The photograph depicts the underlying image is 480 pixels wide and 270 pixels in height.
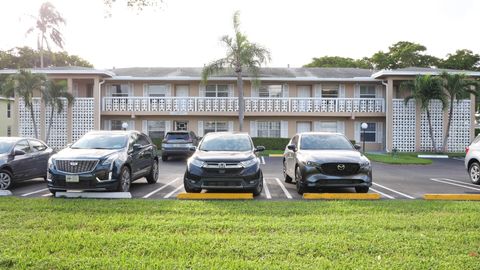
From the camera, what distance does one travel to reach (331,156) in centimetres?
984

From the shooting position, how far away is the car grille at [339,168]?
9.58 metres

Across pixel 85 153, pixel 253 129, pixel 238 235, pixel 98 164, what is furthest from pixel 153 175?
pixel 253 129

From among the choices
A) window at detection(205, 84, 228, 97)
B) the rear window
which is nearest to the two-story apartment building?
window at detection(205, 84, 228, 97)

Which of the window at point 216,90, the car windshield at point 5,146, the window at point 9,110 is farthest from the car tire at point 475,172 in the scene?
the window at point 9,110

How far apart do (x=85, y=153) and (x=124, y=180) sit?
3.78ft

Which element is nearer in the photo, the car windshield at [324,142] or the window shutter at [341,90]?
the car windshield at [324,142]

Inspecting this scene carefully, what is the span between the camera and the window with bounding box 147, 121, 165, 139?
1155 inches

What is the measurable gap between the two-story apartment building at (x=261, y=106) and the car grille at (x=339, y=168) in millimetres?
16809

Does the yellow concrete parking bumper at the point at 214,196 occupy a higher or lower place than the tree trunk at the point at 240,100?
lower

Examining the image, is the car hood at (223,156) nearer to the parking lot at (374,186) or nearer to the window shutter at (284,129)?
the parking lot at (374,186)

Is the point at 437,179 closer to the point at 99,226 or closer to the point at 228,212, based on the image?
the point at 228,212

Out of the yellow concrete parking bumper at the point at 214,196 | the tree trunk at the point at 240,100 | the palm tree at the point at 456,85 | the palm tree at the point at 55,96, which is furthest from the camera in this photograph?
the tree trunk at the point at 240,100

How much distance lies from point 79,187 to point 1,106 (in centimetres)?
3438

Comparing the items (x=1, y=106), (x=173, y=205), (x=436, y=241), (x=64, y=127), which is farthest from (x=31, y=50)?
(x=436, y=241)
